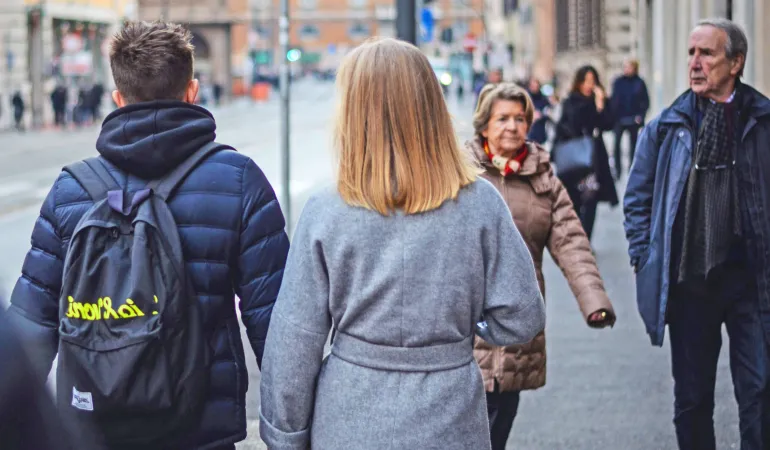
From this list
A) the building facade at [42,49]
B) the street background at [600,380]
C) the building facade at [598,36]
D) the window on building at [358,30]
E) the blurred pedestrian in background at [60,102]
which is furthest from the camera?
the window on building at [358,30]

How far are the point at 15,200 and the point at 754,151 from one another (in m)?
17.5

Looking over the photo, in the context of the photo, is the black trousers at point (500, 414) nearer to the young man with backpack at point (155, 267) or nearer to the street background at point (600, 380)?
the street background at point (600, 380)

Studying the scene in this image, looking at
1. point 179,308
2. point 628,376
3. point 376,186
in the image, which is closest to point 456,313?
point 376,186

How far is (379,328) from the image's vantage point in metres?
3.23

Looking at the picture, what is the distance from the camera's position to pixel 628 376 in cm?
804

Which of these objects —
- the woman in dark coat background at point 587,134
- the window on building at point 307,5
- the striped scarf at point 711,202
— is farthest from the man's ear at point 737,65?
the window on building at point 307,5

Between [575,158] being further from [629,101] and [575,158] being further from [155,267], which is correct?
[629,101]

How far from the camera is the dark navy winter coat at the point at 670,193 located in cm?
511

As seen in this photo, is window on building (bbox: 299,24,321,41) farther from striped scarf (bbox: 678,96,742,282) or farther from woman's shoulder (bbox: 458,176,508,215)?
woman's shoulder (bbox: 458,176,508,215)

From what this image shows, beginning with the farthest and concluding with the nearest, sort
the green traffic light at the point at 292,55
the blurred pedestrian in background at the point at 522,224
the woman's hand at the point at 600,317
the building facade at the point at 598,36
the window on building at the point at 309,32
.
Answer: the window on building at the point at 309,32, the building facade at the point at 598,36, the green traffic light at the point at 292,55, the blurred pedestrian in background at the point at 522,224, the woman's hand at the point at 600,317

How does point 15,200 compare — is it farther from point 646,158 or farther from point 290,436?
point 290,436

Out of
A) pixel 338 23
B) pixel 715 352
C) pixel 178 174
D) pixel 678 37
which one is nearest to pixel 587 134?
pixel 715 352

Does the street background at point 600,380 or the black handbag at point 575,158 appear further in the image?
the black handbag at point 575,158

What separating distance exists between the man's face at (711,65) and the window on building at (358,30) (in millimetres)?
135075
